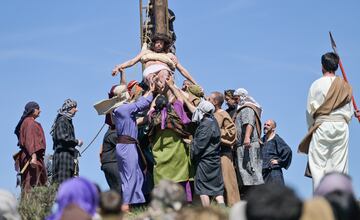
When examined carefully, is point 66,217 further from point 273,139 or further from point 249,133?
point 273,139

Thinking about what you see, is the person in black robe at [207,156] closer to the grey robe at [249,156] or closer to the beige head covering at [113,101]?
the grey robe at [249,156]

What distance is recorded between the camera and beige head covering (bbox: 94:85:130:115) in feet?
45.6

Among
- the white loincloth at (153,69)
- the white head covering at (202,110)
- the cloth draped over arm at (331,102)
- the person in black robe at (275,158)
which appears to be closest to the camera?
the cloth draped over arm at (331,102)

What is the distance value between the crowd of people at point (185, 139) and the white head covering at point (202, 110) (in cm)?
2

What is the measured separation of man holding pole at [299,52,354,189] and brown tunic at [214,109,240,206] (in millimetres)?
1795

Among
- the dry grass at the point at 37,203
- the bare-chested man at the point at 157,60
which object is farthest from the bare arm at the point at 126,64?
the dry grass at the point at 37,203

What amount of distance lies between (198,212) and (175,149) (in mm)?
6076

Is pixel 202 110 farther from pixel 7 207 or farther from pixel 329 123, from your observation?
pixel 7 207

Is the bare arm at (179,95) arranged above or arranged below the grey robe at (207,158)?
above

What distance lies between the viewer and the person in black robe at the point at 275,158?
14.6m

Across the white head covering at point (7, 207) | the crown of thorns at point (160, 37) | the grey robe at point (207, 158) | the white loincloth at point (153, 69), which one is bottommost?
the white head covering at point (7, 207)

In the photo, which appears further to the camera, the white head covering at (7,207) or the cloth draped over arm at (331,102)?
the cloth draped over arm at (331,102)

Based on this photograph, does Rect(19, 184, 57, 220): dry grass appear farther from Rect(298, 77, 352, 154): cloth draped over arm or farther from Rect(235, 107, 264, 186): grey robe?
Rect(298, 77, 352, 154): cloth draped over arm

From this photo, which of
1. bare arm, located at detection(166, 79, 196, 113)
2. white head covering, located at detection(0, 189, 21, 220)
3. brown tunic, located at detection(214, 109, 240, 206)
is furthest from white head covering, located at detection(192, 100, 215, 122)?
white head covering, located at detection(0, 189, 21, 220)
